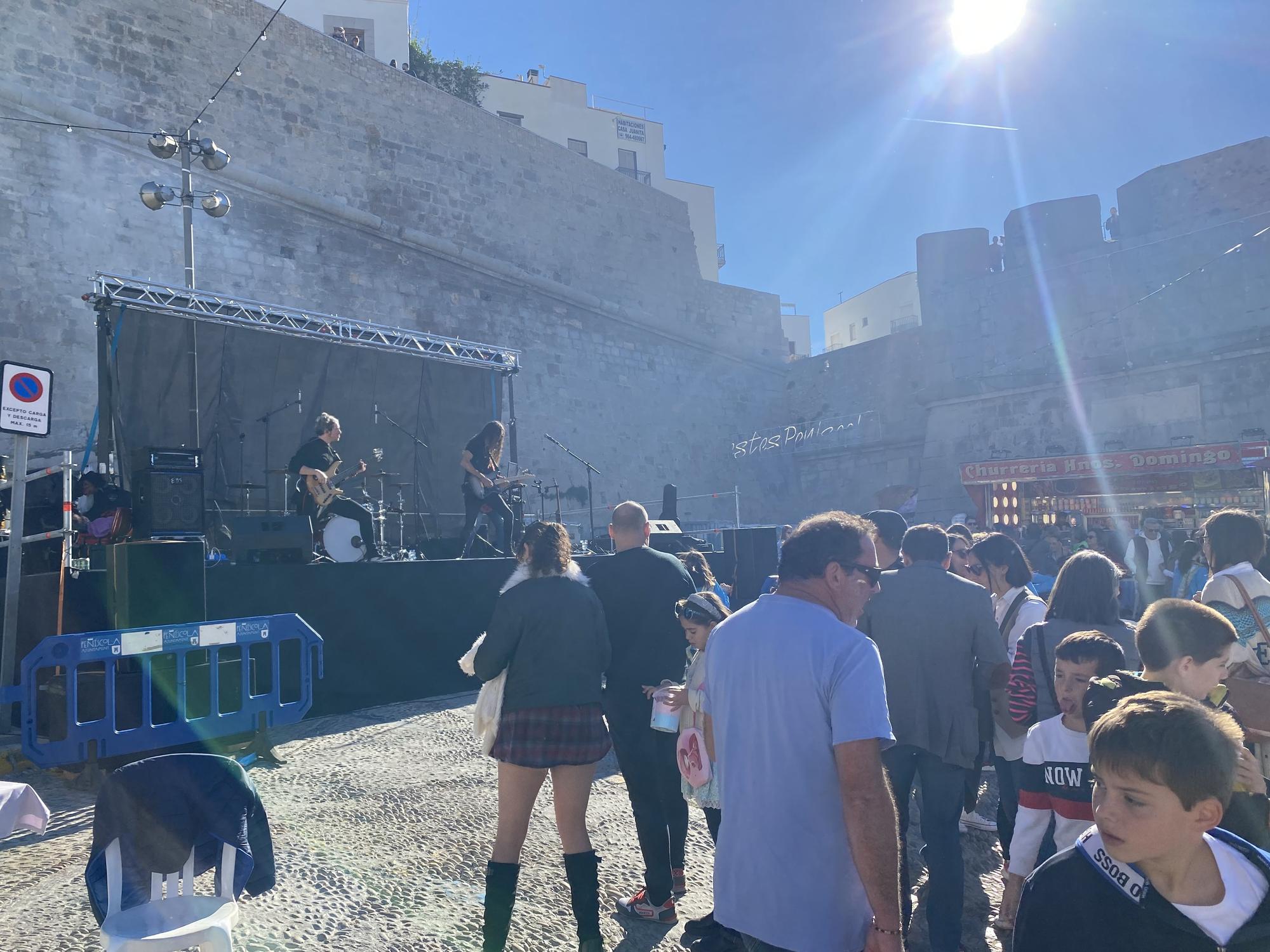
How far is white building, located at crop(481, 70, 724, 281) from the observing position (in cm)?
3338

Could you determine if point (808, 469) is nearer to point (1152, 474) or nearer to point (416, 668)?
point (1152, 474)

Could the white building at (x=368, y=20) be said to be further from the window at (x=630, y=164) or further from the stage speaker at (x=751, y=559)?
the stage speaker at (x=751, y=559)

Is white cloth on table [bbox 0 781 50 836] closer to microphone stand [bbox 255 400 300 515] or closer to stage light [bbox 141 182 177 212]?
microphone stand [bbox 255 400 300 515]

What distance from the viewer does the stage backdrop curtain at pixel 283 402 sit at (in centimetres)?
988

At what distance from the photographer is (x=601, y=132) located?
3606cm

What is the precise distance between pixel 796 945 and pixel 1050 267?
23679mm

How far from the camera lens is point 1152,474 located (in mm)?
15000

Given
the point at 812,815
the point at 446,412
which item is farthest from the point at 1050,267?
the point at 812,815

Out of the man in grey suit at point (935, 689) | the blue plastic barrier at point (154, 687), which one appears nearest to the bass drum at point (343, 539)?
the blue plastic barrier at point (154, 687)

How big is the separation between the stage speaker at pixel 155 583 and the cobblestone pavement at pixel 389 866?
107 cm

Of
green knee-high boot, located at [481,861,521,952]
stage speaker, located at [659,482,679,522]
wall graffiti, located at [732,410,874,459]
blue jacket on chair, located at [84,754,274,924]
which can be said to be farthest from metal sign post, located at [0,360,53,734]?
wall graffiti, located at [732,410,874,459]

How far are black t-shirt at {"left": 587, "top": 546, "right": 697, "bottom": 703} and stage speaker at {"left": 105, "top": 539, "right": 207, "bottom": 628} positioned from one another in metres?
3.41

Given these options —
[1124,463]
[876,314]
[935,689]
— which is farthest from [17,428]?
[876,314]

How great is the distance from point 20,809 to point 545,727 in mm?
1678
